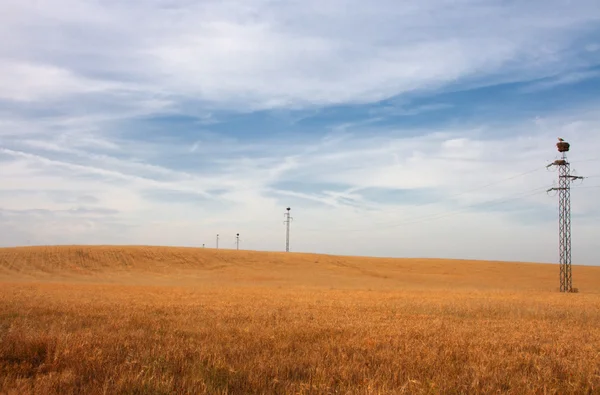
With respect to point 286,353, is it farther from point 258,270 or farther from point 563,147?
point 258,270

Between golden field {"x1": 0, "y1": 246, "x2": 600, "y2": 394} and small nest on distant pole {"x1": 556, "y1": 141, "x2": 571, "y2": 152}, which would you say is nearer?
golden field {"x1": 0, "y1": 246, "x2": 600, "y2": 394}

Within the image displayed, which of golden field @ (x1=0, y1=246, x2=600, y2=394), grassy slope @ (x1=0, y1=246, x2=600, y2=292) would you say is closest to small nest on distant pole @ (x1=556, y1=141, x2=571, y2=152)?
grassy slope @ (x1=0, y1=246, x2=600, y2=292)

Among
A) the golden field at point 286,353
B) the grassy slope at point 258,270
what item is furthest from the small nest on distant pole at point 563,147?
the golden field at point 286,353

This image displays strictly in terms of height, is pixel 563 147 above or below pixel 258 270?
above

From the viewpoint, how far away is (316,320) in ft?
46.1

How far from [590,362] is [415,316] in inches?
315

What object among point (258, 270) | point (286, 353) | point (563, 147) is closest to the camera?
point (286, 353)

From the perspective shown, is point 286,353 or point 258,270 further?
point 258,270

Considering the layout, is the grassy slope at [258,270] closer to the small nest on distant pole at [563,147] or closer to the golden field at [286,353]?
the small nest on distant pole at [563,147]

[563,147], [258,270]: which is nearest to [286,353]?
[563,147]

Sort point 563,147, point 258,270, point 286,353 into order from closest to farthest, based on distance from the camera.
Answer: point 286,353
point 563,147
point 258,270

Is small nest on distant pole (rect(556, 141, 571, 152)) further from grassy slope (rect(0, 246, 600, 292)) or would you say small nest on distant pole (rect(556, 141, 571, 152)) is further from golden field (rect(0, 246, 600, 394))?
golden field (rect(0, 246, 600, 394))

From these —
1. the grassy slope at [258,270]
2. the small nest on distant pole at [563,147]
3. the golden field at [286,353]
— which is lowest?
the grassy slope at [258,270]

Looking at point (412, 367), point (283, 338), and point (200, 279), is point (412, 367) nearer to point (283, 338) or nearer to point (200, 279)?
point (283, 338)
